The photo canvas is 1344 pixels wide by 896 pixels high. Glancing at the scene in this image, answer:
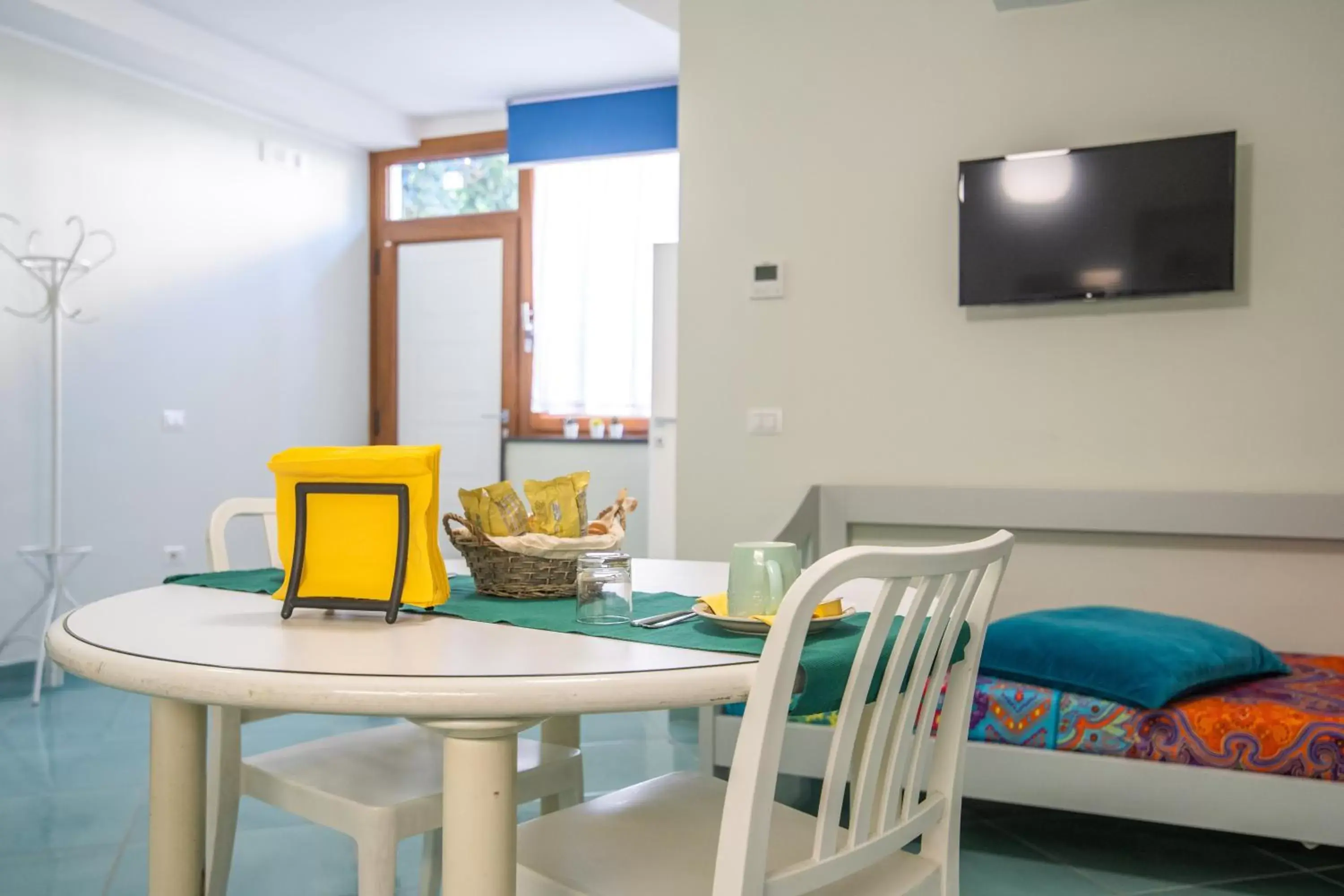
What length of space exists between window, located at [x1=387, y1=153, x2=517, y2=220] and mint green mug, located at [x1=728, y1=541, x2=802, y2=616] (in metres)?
5.03

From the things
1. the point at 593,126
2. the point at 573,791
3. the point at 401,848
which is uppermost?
the point at 593,126

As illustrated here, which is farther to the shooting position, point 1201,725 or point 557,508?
point 1201,725

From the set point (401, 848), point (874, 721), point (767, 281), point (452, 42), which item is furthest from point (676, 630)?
point (452, 42)

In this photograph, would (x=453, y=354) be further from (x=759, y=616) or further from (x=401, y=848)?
(x=759, y=616)

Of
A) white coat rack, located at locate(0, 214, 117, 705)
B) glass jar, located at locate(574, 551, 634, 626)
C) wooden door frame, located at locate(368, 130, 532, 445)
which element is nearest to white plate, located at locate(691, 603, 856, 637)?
glass jar, located at locate(574, 551, 634, 626)

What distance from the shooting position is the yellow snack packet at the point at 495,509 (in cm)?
151

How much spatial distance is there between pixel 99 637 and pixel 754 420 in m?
2.66

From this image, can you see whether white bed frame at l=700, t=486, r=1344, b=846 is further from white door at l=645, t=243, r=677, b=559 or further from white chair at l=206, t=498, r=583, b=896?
white door at l=645, t=243, r=677, b=559

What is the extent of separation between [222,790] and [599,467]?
4.08 m

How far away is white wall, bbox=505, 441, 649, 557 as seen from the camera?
5652mm

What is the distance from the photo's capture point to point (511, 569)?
4.95 feet

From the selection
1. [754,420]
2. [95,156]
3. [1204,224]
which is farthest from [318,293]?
[1204,224]

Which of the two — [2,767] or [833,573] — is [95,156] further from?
[833,573]

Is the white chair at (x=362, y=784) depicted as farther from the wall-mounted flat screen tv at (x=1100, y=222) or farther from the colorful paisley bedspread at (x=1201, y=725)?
the wall-mounted flat screen tv at (x=1100, y=222)
